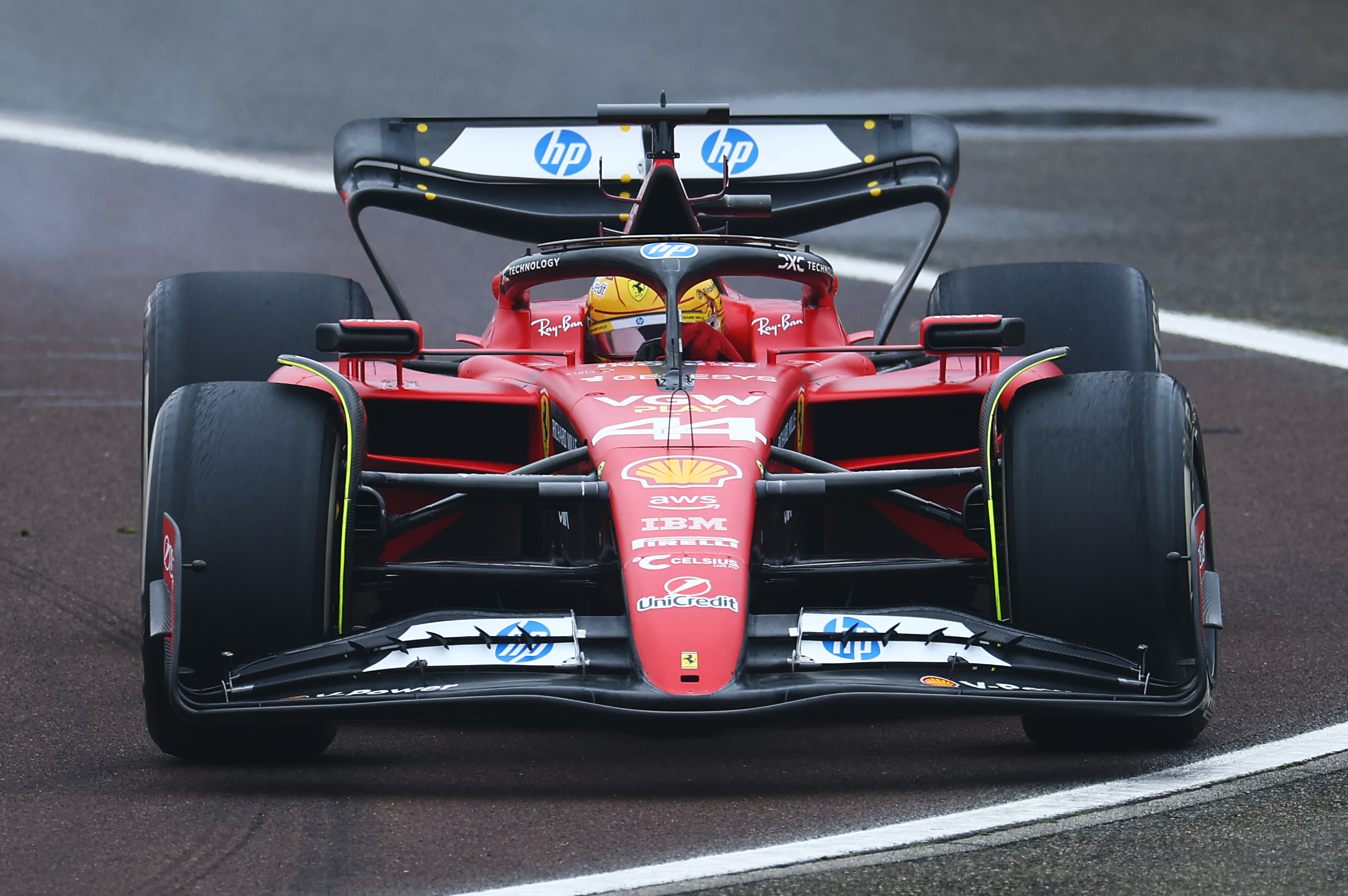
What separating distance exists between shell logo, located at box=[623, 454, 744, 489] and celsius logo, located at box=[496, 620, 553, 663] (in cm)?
56

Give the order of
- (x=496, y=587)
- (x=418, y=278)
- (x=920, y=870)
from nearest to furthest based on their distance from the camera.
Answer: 1. (x=920, y=870)
2. (x=496, y=587)
3. (x=418, y=278)

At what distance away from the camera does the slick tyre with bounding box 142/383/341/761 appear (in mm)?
5047

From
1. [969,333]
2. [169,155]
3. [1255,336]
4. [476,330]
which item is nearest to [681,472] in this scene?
[969,333]

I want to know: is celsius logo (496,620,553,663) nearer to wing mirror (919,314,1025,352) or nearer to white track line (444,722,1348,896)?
white track line (444,722,1348,896)

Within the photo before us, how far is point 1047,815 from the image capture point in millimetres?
4602

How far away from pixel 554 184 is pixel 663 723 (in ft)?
12.7

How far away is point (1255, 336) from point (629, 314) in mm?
6724

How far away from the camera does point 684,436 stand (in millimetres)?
5492

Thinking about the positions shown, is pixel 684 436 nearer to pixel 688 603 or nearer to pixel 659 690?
pixel 688 603

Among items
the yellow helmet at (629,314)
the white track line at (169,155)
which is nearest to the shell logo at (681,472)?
the yellow helmet at (629,314)

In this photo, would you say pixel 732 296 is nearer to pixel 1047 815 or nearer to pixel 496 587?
pixel 496 587

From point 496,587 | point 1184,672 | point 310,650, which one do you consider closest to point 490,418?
point 496,587

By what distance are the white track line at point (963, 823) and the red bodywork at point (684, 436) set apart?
1.65 ft

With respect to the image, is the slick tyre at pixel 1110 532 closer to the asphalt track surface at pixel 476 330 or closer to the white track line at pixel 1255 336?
the asphalt track surface at pixel 476 330
